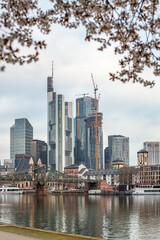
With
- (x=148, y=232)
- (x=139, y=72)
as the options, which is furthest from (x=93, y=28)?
(x=148, y=232)

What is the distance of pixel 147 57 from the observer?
1361 cm

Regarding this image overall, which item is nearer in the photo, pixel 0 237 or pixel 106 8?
pixel 106 8

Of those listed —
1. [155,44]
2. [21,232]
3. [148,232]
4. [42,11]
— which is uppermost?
[42,11]

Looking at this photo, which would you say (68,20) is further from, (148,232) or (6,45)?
(148,232)

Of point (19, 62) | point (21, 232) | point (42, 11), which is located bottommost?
point (21, 232)

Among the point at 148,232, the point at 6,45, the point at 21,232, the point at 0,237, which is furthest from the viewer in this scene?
the point at 148,232

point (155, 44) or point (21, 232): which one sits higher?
point (155, 44)

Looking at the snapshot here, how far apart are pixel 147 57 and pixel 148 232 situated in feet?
95.8

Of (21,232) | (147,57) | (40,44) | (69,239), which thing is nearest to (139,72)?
(147,57)

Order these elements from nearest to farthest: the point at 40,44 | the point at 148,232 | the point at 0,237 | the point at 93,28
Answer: the point at 40,44 < the point at 93,28 < the point at 0,237 < the point at 148,232

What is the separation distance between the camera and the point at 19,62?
11.6 m

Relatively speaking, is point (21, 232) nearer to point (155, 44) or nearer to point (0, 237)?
point (0, 237)

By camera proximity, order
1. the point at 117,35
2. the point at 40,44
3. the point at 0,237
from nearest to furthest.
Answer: the point at 40,44 < the point at 117,35 < the point at 0,237

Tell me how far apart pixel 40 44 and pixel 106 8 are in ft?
9.33
